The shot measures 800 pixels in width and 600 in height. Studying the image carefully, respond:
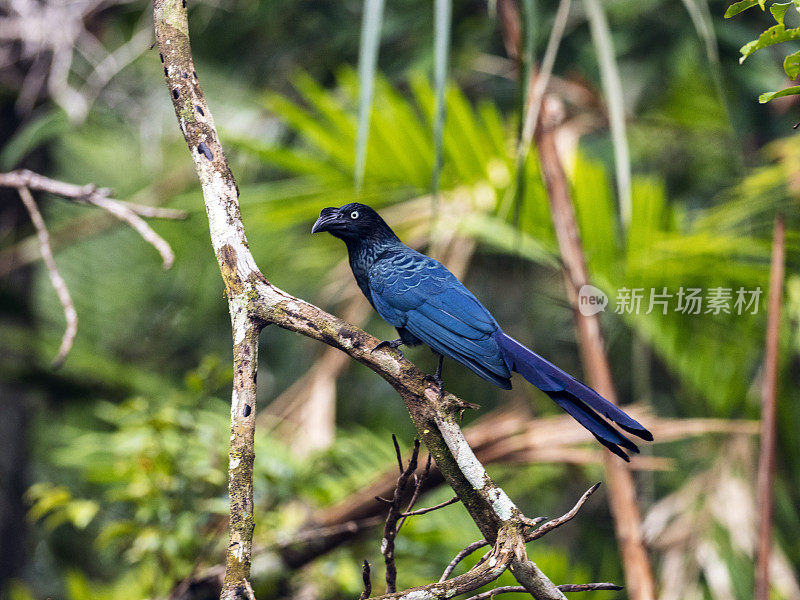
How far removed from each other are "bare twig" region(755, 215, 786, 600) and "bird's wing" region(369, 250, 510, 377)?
35.6 inches

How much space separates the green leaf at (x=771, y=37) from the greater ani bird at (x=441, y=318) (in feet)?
1.72

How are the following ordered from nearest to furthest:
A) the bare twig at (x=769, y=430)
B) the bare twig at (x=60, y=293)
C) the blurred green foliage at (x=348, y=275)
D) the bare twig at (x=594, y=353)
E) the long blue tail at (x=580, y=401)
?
the long blue tail at (x=580, y=401) < the bare twig at (x=60, y=293) < the bare twig at (x=769, y=430) < the bare twig at (x=594, y=353) < the blurred green foliage at (x=348, y=275)

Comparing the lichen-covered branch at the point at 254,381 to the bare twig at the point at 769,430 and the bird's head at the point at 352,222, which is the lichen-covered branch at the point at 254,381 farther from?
the bare twig at the point at 769,430

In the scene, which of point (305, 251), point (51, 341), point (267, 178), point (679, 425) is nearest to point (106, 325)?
point (51, 341)

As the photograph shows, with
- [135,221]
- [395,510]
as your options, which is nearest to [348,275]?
[135,221]

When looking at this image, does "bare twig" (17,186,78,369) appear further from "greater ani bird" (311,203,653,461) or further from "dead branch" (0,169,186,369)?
"greater ani bird" (311,203,653,461)

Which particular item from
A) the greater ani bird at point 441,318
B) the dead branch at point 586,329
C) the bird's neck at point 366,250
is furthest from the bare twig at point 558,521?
the dead branch at point 586,329

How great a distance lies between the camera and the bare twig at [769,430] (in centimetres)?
177

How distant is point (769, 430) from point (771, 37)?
3.67 ft

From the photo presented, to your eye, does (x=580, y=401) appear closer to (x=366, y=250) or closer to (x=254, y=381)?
(x=254, y=381)

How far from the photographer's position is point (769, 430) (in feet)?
→ 5.87

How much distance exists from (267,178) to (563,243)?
297 centimetres

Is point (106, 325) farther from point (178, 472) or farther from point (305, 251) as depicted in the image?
point (178, 472)

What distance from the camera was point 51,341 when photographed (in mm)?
4113
